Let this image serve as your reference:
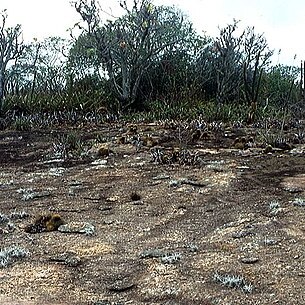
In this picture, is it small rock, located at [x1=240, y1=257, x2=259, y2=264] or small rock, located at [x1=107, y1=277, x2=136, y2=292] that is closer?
small rock, located at [x1=107, y1=277, x2=136, y2=292]

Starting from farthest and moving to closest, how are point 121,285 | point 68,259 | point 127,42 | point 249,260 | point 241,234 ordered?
point 127,42 < point 241,234 < point 68,259 < point 249,260 < point 121,285

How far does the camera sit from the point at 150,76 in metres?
15.1

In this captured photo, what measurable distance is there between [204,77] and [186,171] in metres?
8.74

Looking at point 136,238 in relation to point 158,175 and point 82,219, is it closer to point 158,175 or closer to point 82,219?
point 82,219

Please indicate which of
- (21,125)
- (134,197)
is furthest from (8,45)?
(134,197)

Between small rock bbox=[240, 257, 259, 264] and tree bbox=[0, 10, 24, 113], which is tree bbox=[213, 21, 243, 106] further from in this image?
small rock bbox=[240, 257, 259, 264]

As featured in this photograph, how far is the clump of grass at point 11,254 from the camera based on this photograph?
4.12m

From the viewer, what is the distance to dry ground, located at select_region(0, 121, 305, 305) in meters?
3.58

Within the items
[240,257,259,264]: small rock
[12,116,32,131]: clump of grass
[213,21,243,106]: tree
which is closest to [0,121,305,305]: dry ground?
[240,257,259,264]: small rock

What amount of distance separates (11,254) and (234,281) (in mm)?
1660

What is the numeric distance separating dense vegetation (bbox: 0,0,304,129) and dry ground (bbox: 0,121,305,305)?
459 cm

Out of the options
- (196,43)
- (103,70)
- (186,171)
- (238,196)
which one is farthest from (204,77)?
(238,196)

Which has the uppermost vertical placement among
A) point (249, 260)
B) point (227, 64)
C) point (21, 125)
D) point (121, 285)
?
point (227, 64)

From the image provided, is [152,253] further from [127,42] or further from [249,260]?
[127,42]
